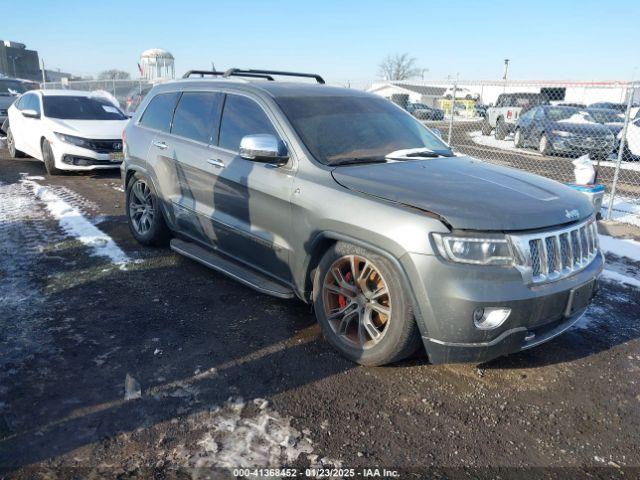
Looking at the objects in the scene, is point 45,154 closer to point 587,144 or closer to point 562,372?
point 562,372

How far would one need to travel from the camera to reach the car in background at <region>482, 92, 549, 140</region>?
63.9 ft

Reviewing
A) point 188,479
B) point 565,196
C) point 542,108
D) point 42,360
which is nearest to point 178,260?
point 42,360

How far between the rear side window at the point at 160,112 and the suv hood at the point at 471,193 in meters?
2.42

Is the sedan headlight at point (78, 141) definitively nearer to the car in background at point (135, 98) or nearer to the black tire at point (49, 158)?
the black tire at point (49, 158)

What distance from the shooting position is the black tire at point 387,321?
9.96 ft

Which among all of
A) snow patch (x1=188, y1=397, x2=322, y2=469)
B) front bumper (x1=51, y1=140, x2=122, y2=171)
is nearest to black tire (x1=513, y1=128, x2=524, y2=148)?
front bumper (x1=51, y1=140, x2=122, y2=171)

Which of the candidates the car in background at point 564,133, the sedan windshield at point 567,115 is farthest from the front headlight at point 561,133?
the sedan windshield at point 567,115

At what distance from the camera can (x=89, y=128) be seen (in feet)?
31.9

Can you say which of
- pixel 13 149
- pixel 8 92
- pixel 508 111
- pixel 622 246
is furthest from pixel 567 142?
pixel 8 92

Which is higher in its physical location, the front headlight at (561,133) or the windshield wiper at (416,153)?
the windshield wiper at (416,153)

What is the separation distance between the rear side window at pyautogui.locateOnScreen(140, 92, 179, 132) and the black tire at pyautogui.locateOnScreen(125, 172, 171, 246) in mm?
555

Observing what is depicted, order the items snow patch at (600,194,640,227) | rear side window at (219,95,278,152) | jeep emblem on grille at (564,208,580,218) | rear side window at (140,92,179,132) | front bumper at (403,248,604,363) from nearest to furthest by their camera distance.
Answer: front bumper at (403,248,604,363)
jeep emblem on grille at (564,208,580,218)
rear side window at (219,95,278,152)
rear side window at (140,92,179,132)
snow patch at (600,194,640,227)

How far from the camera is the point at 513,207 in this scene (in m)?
3.04

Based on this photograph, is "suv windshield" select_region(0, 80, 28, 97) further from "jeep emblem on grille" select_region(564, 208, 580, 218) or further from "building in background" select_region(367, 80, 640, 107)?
"jeep emblem on grille" select_region(564, 208, 580, 218)
